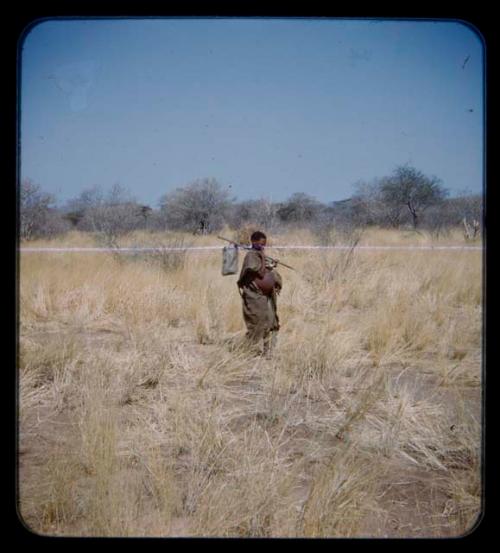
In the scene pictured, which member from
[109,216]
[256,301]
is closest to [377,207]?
[109,216]

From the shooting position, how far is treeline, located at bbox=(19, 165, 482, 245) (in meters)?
17.4

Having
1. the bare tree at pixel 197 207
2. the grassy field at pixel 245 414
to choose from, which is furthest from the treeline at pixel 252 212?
the grassy field at pixel 245 414

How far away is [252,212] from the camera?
26359 mm

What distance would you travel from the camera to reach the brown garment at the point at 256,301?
271 inches

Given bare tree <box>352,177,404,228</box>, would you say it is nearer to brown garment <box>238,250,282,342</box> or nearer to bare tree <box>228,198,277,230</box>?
bare tree <box>228,198,277,230</box>

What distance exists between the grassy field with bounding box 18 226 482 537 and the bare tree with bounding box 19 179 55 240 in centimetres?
597

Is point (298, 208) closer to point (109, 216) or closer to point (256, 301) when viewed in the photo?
point (109, 216)

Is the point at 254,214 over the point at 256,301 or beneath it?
over

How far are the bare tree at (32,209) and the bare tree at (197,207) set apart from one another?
7977 mm

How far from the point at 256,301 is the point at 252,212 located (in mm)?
19620

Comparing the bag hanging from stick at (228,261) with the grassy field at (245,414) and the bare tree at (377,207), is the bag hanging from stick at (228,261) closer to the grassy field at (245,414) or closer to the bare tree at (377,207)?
the grassy field at (245,414)

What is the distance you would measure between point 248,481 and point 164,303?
622 cm

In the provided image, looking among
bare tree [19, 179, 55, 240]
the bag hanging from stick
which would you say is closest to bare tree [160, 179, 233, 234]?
bare tree [19, 179, 55, 240]
